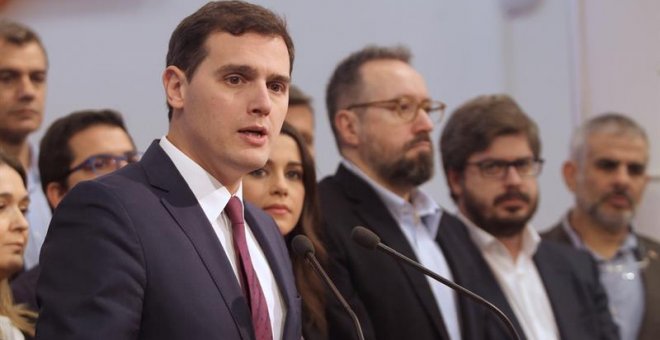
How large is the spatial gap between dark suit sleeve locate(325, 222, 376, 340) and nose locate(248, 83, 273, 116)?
38.1 inches

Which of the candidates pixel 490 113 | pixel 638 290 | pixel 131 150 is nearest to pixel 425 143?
pixel 490 113

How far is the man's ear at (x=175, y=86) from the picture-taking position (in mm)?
2176

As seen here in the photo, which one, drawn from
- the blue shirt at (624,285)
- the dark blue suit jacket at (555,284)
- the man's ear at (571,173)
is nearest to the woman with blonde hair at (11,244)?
the dark blue suit jacket at (555,284)

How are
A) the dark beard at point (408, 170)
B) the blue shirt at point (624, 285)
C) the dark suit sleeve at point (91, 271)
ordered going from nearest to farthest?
the dark suit sleeve at point (91, 271)
the dark beard at point (408, 170)
the blue shirt at point (624, 285)

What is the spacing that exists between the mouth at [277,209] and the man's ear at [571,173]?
2.10 meters

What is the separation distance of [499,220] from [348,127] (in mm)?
636

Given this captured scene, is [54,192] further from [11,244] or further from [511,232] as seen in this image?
[511,232]

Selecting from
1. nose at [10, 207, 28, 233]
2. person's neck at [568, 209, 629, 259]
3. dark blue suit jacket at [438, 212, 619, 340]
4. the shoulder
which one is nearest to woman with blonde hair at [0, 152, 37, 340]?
nose at [10, 207, 28, 233]

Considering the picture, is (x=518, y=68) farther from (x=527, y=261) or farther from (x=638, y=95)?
(x=527, y=261)

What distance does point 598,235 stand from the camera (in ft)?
15.2

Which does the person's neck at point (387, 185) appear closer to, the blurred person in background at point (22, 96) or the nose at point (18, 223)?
the blurred person in background at point (22, 96)

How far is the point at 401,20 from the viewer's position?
5398 mm

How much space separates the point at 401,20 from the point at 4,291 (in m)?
3.08

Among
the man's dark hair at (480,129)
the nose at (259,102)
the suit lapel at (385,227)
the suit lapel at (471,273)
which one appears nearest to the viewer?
the nose at (259,102)
